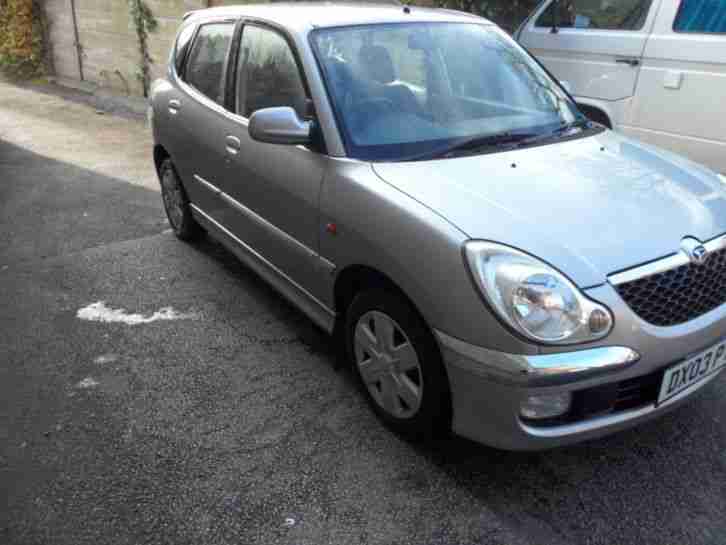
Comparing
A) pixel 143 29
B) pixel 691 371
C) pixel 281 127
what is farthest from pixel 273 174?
pixel 143 29

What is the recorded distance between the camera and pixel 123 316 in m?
3.87

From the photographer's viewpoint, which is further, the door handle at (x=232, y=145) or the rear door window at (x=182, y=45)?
the rear door window at (x=182, y=45)

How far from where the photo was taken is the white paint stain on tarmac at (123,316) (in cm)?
383

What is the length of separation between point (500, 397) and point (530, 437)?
0.19 m

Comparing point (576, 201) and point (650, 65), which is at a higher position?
point (650, 65)

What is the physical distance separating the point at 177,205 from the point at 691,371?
12.0 ft

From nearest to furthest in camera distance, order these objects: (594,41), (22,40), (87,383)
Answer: (87,383) < (594,41) < (22,40)

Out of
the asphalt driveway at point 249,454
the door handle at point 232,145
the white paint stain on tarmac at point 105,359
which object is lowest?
the white paint stain on tarmac at point 105,359

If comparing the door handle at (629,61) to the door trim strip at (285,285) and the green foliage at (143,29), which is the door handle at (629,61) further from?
the green foliage at (143,29)

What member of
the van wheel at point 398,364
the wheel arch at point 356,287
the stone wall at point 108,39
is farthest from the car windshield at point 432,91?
the stone wall at point 108,39

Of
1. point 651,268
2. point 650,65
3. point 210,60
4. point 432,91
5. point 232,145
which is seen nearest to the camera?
point 651,268

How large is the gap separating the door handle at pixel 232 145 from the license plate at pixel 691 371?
2366mm

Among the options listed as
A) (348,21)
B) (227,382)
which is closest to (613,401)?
(227,382)

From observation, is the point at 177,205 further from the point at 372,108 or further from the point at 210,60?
the point at 372,108
